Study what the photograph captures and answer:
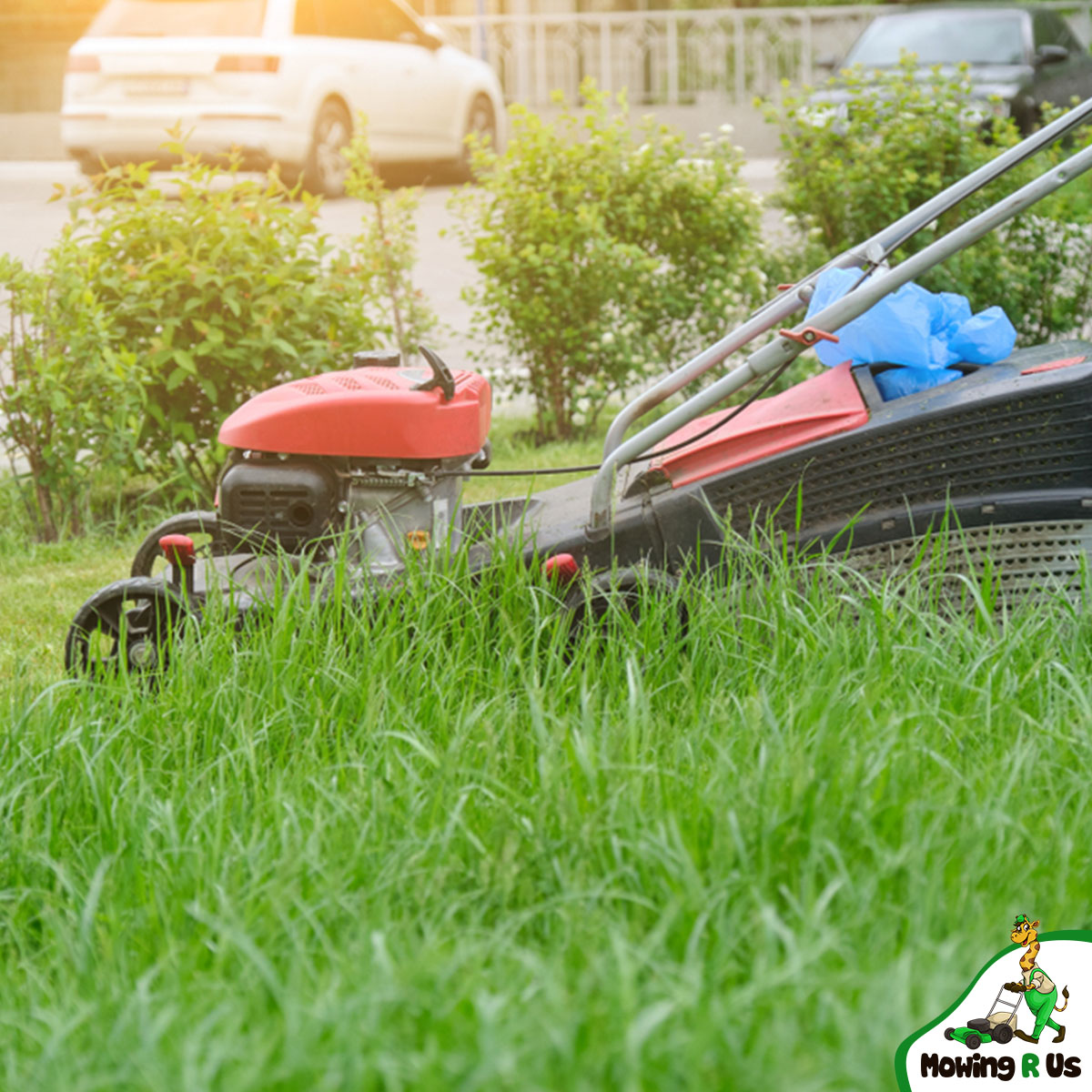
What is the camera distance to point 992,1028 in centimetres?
171

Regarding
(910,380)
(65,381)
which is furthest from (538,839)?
(65,381)

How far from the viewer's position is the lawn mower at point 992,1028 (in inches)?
65.6

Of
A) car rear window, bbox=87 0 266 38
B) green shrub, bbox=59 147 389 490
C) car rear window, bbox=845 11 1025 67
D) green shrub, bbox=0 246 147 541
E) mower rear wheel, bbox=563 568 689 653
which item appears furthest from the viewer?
car rear window, bbox=845 11 1025 67

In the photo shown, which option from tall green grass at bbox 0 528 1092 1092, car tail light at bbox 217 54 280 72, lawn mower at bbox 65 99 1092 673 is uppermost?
car tail light at bbox 217 54 280 72

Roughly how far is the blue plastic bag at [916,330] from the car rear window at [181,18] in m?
9.90

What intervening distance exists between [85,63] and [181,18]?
2.84ft

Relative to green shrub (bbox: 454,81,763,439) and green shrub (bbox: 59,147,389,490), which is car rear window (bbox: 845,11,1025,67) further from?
green shrub (bbox: 59,147,389,490)

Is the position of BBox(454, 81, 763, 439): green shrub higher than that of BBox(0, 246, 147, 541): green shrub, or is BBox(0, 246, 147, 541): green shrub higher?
BBox(454, 81, 763, 439): green shrub

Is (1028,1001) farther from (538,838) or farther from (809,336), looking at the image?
(809,336)

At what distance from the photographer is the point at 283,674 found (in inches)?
106

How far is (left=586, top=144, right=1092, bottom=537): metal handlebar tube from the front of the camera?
2.82 metres

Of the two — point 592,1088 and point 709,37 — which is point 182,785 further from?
point 709,37

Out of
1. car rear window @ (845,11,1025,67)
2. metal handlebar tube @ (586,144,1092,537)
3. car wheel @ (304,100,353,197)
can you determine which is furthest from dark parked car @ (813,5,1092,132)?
metal handlebar tube @ (586,144,1092,537)

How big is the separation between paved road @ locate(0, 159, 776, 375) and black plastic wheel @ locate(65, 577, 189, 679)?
3130mm
